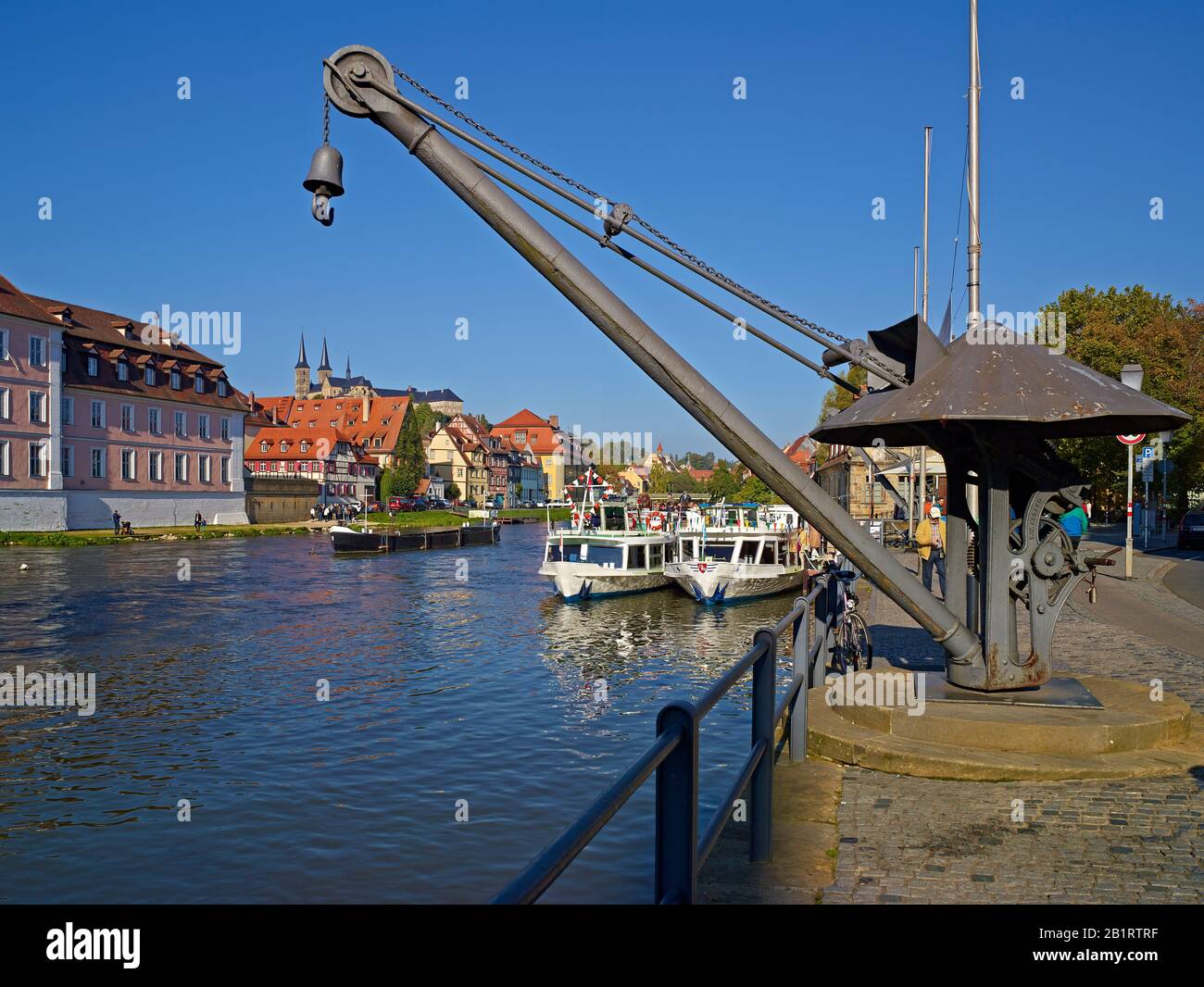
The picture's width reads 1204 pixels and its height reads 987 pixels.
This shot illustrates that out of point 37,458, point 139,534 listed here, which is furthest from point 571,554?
point 37,458

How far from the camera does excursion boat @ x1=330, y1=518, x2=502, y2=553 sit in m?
60.5

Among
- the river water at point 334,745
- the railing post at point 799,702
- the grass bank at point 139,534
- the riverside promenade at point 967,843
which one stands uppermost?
the railing post at point 799,702

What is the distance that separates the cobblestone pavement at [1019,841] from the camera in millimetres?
5090

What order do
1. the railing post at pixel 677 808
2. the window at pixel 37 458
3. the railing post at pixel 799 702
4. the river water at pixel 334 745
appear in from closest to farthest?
the railing post at pixel 677 808 → the railing post at pixel 799 702 → the river water at pixel 334 745 → the window at pixel 37 458

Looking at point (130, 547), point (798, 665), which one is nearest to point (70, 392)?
point (130, 547)

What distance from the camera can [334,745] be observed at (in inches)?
582

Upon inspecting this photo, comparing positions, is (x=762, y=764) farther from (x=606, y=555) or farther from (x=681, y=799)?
(x=606, y=555)

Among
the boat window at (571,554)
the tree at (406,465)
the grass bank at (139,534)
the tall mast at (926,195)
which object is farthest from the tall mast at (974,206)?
the tree at (406,465)

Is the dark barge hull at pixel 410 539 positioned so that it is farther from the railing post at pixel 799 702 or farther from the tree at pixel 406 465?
the railing post at pixel 799 702

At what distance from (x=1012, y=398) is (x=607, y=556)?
108 feet

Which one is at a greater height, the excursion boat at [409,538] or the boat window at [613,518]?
the boat window at [613,518]

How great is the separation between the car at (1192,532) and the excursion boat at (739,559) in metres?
14.6
